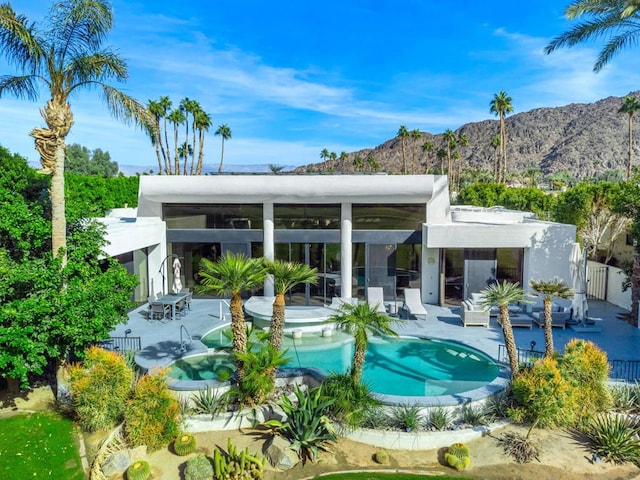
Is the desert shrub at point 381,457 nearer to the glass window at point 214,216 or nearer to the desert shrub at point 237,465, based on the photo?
the desert shrub at point 237,465

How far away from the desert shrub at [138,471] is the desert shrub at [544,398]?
8.69m

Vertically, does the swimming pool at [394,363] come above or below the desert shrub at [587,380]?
below

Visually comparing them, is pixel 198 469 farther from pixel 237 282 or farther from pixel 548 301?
pixel 548 301

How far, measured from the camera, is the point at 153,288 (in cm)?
2153

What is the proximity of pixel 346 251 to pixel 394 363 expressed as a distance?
798 cm

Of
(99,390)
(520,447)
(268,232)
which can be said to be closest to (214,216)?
(268,232)

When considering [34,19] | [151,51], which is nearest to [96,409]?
[34,19]

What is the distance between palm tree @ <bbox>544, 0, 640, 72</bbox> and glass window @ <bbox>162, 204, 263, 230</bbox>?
14765 mm

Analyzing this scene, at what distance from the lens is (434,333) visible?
16875mm

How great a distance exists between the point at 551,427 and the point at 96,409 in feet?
37.1

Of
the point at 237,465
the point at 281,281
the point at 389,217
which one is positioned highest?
the point at 389,217

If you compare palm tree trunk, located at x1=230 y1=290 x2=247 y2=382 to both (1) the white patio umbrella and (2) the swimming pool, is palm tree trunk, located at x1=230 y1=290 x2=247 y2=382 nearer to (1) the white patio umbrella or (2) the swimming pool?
(2) the swimming pool

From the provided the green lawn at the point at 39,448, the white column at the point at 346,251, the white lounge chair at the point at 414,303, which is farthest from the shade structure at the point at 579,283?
the green lawn at the point at 39,448

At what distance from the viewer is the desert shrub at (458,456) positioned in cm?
945
